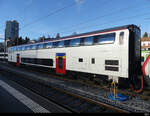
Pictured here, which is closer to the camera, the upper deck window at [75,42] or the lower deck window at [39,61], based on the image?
the upper deck window at [75,42]

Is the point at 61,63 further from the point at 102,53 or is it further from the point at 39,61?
the point at 102,53

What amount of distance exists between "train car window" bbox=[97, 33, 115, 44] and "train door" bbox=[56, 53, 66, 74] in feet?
12.9

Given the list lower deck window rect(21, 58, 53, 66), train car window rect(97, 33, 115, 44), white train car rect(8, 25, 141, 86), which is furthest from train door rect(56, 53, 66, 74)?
train car window rect(97, 33, 115, 44)

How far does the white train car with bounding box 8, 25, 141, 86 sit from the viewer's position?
709 centimetres

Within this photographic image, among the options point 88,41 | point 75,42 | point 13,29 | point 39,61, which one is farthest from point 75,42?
point 13,29

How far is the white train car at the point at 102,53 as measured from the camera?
7094mm

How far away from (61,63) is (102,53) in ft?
15.6

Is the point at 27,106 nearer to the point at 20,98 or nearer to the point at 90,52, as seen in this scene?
the point at 20,98

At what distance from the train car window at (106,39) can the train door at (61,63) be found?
12.9 ft

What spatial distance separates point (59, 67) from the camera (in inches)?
469

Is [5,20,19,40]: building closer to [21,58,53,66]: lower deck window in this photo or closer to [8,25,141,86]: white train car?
[21,58,53,66]: lower deck window

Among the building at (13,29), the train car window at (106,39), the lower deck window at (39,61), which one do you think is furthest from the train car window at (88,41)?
the building at (13,29)

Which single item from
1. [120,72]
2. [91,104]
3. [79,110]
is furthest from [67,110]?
[120,72]

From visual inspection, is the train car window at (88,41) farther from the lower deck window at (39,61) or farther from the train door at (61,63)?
the lower deck window at (39,61)
